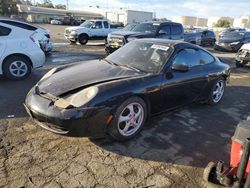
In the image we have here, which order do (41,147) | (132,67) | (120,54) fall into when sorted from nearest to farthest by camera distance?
(41,147)
(132,67)
(120,54)

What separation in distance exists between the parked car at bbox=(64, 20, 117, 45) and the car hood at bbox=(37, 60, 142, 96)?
13.3 metres

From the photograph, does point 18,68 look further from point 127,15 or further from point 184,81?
point 127,15

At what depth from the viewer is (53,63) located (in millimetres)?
10016

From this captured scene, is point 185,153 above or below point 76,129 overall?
below

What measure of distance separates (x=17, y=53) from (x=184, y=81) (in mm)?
4579

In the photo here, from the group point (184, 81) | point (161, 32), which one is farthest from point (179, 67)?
point (161, 32)

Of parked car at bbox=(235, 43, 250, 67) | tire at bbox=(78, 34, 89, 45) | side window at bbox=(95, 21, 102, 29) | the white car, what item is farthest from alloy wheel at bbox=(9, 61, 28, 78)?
side window at bbox=(95, 21, 102, 29)

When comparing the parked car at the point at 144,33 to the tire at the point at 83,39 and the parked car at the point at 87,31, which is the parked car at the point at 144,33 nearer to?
the parked car at the point at 87,31

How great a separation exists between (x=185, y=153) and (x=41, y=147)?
6.65ft

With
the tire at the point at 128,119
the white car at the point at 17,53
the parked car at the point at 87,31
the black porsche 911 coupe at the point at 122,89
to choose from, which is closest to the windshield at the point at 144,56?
the black porsche 911 coupe at the point at 122,89

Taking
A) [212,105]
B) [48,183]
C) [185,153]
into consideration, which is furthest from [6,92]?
[212,105]

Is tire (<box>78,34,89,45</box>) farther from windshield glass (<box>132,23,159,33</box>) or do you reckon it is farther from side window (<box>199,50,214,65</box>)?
side window (<box>199,50,214,65</box>)

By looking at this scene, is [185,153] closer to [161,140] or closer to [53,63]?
[161,140]

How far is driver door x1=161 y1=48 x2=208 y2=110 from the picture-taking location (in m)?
4.56
